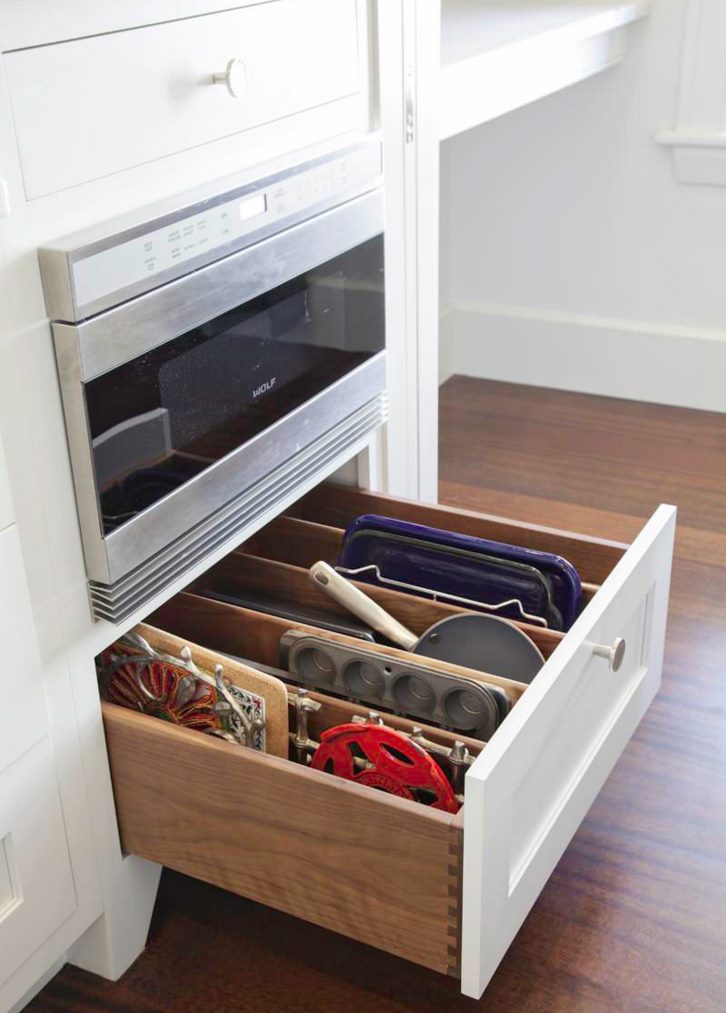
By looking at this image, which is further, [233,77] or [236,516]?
[236,516]

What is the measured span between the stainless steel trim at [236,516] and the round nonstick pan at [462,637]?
108 mm

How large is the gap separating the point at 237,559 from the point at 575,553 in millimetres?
409

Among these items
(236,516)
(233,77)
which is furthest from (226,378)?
(233,77)

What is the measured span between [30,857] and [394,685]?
385 millimetres

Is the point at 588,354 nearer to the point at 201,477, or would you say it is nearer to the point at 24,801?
the point at 201,477

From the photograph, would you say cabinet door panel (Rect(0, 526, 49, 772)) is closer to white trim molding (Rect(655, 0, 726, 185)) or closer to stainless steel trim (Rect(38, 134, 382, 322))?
stainless steel trim (Rect(38, 134, 382, 322))

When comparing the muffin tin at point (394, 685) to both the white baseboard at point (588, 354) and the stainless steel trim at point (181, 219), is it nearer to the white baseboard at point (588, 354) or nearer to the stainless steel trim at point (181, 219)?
the stainless steel trim at point (181, 219)

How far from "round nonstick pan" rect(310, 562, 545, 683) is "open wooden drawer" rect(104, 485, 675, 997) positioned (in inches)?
1.2

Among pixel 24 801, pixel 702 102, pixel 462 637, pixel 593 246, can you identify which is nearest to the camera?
pixel 24 801

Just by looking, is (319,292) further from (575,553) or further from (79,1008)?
(79,1008)

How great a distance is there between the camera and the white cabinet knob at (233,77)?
1.14 meters

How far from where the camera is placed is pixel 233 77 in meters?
1.14

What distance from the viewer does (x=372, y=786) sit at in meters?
1.17

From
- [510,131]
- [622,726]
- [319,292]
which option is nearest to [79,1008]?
[622,726]
